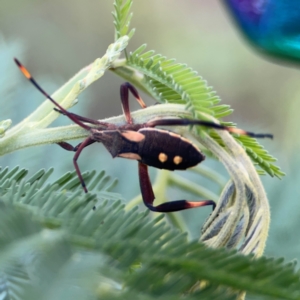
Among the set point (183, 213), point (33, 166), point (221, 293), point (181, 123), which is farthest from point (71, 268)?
point (183, 213)

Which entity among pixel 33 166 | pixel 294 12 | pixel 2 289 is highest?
pixel 294 12

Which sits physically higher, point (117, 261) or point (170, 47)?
point (170, 47)

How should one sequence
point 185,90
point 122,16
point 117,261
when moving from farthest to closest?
point 122,16 → point 185,90 → point 117,261

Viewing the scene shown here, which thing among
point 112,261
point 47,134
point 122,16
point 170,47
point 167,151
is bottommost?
point 112,261

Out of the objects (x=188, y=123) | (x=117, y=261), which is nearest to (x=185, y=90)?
(x=188, y=123)

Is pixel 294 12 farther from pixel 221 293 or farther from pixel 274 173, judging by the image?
pixel 221 293

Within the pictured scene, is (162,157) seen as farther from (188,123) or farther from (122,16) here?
(122,16)

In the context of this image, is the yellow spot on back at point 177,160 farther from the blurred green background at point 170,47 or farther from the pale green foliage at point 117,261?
the blurred green background at point 170,47

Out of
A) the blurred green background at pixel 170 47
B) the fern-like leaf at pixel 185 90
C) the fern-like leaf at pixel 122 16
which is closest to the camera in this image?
the fern-like leaf at pixel 185 90

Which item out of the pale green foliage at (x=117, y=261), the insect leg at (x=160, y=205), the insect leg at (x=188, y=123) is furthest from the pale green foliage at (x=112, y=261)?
the insect leg at (x=160, y=205)
